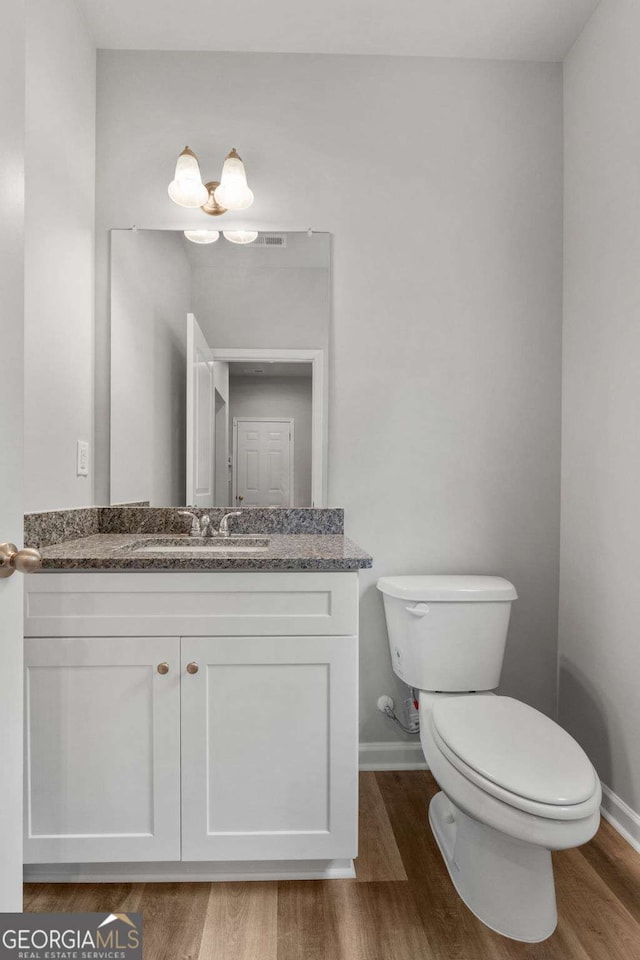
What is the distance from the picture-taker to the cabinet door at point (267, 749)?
1447mm

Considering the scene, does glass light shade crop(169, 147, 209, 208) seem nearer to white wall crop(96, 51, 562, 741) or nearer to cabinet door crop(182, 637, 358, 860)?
white wall crop(96, 51, 562, 741)

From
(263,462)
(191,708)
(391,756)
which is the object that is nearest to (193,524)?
(263,462)

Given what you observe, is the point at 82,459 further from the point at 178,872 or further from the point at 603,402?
the point at 603,402

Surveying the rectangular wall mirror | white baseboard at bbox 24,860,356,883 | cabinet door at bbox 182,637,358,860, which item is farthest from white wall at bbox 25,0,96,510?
white baseboard at bbox 24,860,356,883

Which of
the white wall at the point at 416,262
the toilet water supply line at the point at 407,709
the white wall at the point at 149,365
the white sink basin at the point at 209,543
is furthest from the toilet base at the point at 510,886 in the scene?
the white wall at the point at 149,365

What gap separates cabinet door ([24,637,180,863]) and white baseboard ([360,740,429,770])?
0.81m

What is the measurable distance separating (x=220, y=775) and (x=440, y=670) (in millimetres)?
718

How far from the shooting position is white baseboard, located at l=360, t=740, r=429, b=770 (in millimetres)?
2062

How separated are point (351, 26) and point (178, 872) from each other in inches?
102

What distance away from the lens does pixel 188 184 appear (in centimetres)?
193

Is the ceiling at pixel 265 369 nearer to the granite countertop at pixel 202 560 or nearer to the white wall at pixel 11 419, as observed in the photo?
the granite countertop at pixel 202 560

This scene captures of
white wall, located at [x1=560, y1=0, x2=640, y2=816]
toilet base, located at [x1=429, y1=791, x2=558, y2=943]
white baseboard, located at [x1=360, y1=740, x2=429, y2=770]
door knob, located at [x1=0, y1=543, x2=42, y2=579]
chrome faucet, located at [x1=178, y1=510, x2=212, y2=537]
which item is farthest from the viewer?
white baseboard, located at [x1=360, y1=740, x2=429, y2=770]

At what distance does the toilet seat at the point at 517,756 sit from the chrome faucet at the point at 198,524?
0.91m

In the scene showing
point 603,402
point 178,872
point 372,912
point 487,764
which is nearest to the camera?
point 487,764
